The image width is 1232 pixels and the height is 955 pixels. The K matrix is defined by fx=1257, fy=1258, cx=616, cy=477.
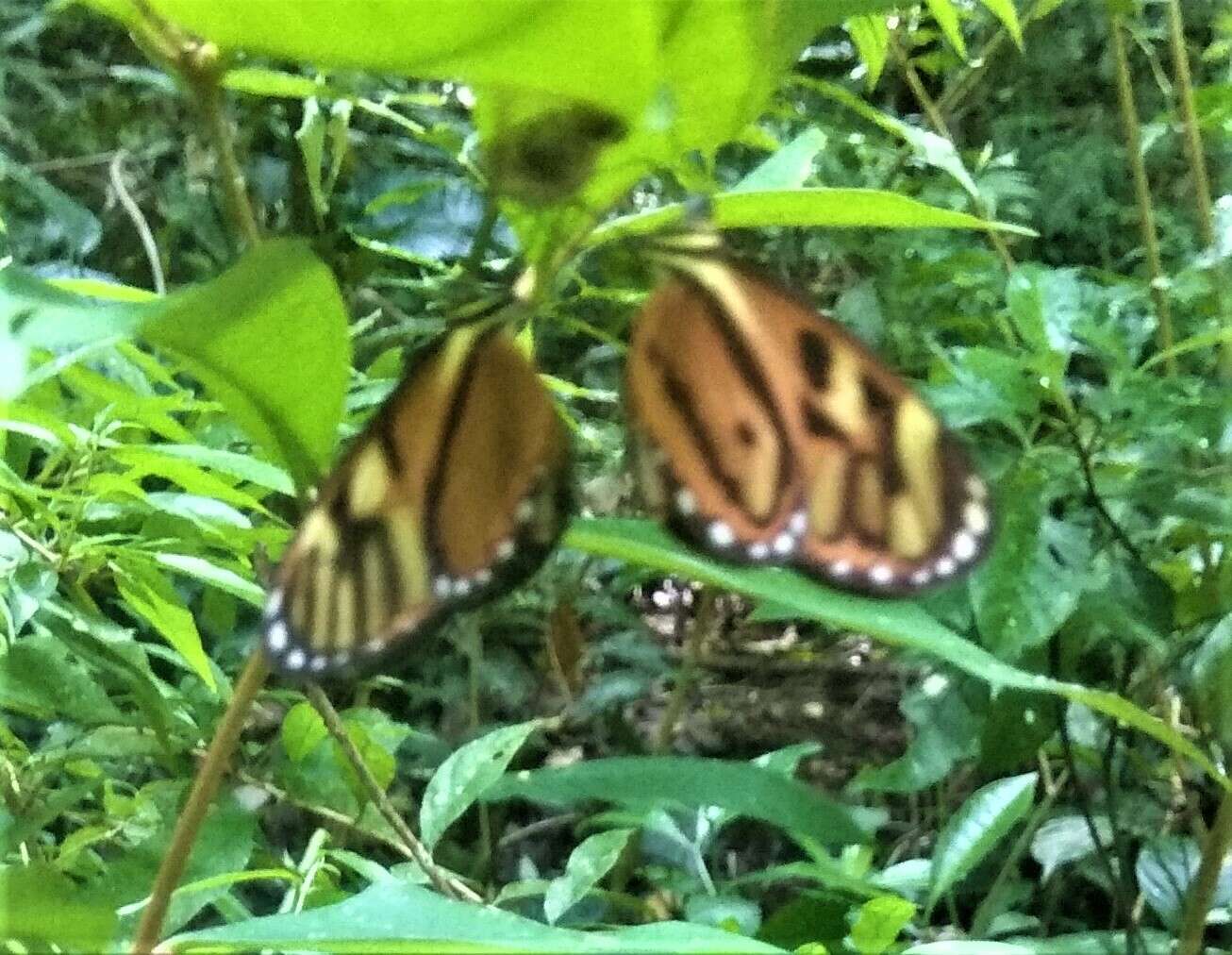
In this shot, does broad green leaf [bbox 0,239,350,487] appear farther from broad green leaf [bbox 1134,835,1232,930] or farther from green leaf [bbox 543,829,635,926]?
broad green leaf [bbox 1134,835,1232,930]

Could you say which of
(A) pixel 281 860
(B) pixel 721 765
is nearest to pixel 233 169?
(B) pixel 721 765

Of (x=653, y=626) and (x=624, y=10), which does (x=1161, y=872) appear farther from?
(x=624, y=10)

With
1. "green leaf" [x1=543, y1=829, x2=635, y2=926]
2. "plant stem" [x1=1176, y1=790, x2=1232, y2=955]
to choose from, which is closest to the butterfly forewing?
"green leaf" [x1=543, y1=829, x2=635, y2=926]

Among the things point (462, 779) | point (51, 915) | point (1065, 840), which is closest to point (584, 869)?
point (462, 779)

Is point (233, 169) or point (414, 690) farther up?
point (233, 169)

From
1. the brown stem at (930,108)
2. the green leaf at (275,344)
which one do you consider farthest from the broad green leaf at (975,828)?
the green leaf at (275,344)
